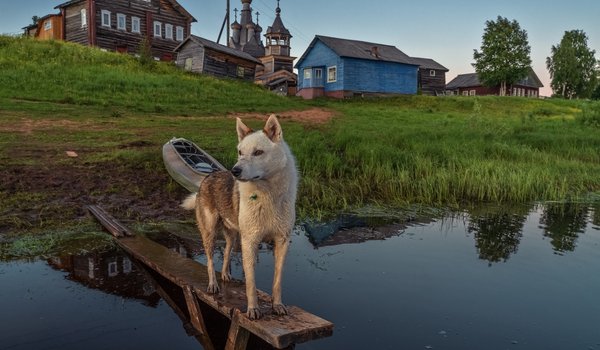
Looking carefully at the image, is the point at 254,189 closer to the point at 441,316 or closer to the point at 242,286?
the point at 242,286

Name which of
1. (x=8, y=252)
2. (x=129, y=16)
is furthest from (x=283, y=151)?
(x=129, y=16)

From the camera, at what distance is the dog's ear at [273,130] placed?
4.34 meters

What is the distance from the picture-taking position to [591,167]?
16.6m

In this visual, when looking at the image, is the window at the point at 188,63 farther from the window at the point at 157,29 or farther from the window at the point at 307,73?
the window at the point at 307,73

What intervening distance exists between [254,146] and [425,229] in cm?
682

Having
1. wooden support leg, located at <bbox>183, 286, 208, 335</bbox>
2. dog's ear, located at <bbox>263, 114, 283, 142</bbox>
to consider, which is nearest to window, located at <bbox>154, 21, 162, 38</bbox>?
wooden support leg, located at <bbox>183, 286, 208, 335</bbox>

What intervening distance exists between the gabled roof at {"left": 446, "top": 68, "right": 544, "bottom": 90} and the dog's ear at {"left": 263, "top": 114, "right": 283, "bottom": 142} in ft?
232

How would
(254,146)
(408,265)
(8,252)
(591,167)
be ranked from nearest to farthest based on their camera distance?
(254,146) < (8,252) < (408,265) < (591,167)

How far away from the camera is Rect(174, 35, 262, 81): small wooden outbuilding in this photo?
130 ft

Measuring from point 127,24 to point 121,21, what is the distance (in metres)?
0.56

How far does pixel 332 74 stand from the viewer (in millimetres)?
44594

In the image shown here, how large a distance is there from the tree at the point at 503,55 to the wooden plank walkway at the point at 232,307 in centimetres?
5720

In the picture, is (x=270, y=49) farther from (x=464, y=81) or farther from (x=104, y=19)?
(x=464, y=81)

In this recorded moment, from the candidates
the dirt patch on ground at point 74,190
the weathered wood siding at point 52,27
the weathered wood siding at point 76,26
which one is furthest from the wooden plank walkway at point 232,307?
the weathered wood siding at point 52,27
